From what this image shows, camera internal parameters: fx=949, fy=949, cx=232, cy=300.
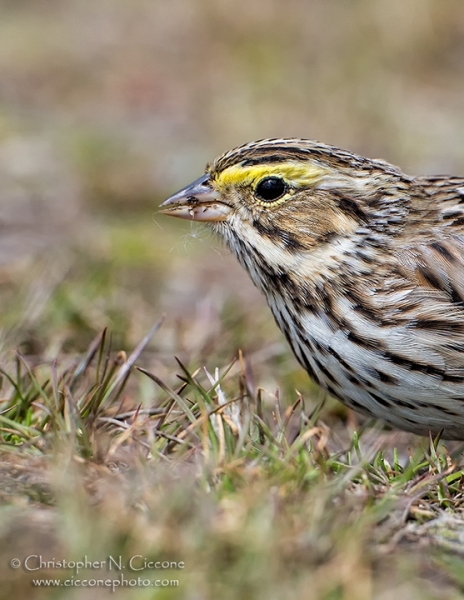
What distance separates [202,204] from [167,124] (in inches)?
321

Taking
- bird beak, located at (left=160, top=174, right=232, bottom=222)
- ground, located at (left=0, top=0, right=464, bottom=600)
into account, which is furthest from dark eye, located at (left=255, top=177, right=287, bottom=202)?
ground, located at (left=0, top=0, right=464, bottom=600)

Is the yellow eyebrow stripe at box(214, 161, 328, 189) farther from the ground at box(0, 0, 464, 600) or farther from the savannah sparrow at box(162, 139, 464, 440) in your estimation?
the ground at box(0, 0, 464, 600)

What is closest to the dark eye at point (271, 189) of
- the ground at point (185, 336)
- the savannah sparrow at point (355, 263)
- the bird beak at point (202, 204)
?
the savannah sparrow at point (355, 263)

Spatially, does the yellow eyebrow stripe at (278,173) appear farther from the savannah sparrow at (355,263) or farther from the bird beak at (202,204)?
the bird beak at (202,204)

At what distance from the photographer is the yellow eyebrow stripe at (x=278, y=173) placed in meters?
5.07

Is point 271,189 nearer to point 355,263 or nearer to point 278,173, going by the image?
point 278,173

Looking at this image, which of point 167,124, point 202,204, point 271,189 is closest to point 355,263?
point 271,189

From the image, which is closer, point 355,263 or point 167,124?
point 355,263

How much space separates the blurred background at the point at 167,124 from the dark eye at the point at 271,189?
63 cm

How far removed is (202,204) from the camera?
527 centimetres

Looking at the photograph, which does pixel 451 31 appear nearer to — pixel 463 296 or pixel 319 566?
pixel 463 296

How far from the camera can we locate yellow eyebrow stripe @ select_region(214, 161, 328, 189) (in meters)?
5.07

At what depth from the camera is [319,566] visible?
3244 mm

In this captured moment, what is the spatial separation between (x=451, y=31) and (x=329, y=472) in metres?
12.5
